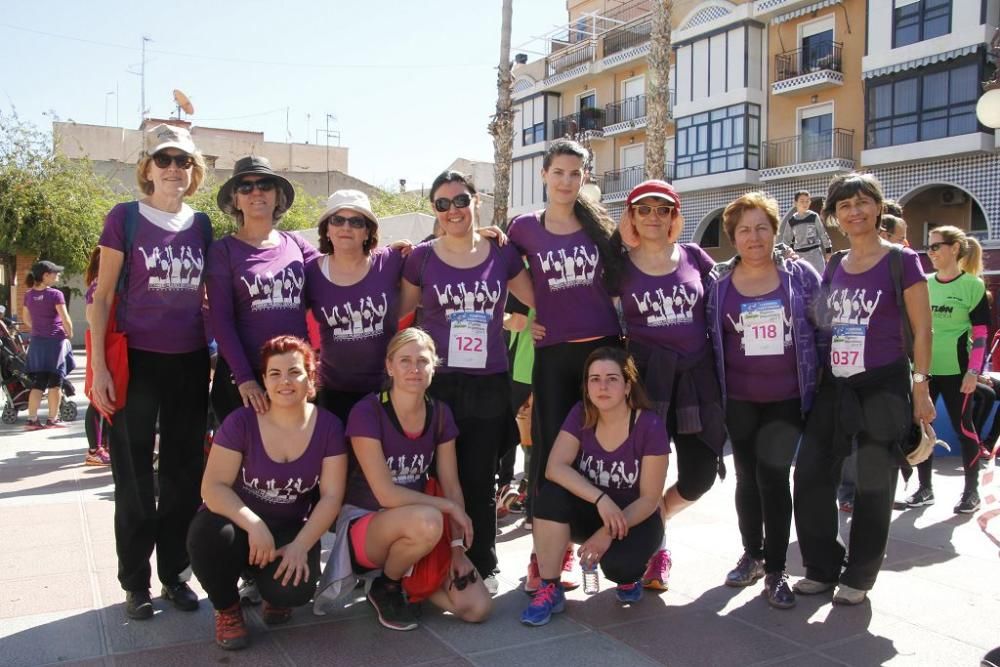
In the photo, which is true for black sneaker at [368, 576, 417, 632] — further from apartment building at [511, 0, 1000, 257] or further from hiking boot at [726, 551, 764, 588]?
apartment building at [511, 0, 1000, 257]

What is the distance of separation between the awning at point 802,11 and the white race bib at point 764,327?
2357cm

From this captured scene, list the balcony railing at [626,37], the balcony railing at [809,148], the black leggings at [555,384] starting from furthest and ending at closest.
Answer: the balcony railing at [626,37] → the balcony railing at [809,148] → the black leggings at [555,384]

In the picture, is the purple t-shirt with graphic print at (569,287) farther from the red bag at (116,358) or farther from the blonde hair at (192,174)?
the red bag at (116,358)

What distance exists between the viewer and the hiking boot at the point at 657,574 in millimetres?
4152

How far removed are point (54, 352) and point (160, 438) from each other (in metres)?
7.40

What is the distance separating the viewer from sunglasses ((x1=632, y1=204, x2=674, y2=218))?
13.3 feet

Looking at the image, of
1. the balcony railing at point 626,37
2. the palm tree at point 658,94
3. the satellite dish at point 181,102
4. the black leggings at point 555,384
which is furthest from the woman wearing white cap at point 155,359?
the satellite dish at point 181,102

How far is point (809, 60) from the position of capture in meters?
25.5

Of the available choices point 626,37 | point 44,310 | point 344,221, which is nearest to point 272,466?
point 344,221

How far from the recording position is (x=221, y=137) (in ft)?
173

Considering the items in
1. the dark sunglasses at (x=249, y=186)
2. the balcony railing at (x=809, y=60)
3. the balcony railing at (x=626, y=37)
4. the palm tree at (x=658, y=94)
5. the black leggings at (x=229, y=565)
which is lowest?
the black leggings at (x=229, y=565)

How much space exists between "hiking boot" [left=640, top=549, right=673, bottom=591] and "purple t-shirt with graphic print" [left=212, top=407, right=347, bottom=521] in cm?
161

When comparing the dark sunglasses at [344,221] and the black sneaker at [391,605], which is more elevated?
the dark sunglasses at [344,221]

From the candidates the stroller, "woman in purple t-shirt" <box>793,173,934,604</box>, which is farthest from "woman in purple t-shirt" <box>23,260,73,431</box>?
"woman in purple t-shirt" <box>793,173,934,604</box>
